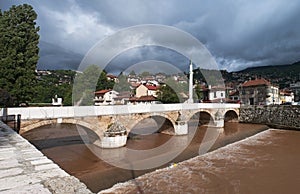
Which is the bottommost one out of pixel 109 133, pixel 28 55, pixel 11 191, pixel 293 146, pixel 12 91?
pixel 293 146

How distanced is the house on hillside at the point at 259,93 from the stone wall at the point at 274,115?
414 inches

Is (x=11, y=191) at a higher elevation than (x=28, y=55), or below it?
below

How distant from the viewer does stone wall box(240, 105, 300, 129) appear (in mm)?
20391

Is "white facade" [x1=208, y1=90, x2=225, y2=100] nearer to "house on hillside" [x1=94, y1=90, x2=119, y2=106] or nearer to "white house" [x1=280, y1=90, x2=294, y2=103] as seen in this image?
"white house" [x1=280, y1=90, x2=294, y2=103]

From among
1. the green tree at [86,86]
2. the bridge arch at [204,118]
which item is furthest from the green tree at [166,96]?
the green tree at [86,86]

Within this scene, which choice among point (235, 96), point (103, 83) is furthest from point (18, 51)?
point (235, 96)

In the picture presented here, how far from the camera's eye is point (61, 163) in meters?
9.12

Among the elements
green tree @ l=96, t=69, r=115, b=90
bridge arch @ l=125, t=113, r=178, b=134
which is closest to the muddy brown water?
bridge arch @ l=125, t=113, r=178, b=134

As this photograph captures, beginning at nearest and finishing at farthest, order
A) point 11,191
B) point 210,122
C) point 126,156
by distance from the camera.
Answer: point 11,191, point 126,156, point 210,122

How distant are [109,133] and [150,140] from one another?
4.34 meters

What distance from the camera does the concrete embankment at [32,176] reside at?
1953mm

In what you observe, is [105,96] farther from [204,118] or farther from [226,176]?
[226,176]

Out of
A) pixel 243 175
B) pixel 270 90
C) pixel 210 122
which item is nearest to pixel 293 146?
pixel 243 175

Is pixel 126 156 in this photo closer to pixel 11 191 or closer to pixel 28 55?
pixel 11 191
